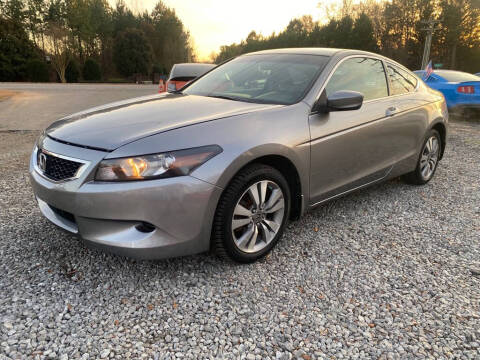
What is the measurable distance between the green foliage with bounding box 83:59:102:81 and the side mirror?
4342 centimetres

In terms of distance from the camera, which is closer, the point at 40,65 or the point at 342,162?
the point at 342,162

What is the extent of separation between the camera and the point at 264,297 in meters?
2.39

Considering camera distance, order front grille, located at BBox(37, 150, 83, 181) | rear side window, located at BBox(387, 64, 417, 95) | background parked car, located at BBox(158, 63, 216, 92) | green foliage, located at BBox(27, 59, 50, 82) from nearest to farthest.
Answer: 1. front grille, located at BBox(37, 150, 83, 181)
2. rear side window, located at BBox(387, 64, 417, 95)
3. background parked car, located at BBox(158, 63, 216, 92)
4. green foliage, located at BBox(27, 59, 50, 82)

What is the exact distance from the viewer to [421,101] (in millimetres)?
4129

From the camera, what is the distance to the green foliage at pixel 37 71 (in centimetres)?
3838

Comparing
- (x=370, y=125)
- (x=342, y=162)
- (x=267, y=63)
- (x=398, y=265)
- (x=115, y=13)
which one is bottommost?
(x=398, y=265)

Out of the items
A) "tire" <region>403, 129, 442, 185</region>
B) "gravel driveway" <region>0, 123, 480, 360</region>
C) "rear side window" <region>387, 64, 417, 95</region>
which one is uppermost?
"rear side window" <region>387, 64, 417, 95</region>

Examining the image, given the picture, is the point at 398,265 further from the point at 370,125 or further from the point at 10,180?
the point at 10,180

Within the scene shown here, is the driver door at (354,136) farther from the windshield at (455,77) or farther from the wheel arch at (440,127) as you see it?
the windshield at (455,77)

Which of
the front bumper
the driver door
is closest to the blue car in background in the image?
the driver door

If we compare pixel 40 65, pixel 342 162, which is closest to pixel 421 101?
pixel 342 162

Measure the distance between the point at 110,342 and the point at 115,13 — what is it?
60.4 metres

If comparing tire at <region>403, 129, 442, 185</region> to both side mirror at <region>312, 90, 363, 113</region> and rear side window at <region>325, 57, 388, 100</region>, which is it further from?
side mirror at <region>312, 90, 363, 113</region>

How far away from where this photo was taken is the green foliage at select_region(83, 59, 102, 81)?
41469mm
